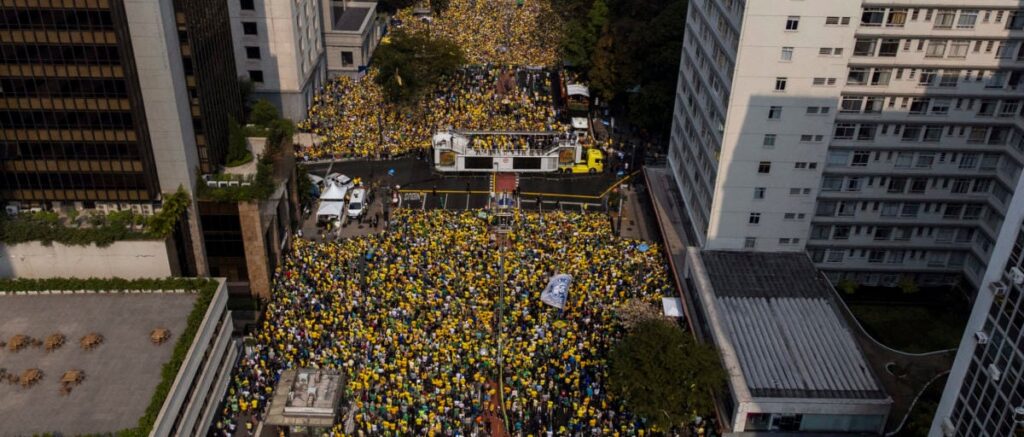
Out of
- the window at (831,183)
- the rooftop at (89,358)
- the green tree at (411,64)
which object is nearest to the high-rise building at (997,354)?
the window at (831,183)

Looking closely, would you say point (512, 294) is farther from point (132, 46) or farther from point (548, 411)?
point (132, 46)

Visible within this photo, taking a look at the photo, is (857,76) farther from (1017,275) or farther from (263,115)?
(263,115)

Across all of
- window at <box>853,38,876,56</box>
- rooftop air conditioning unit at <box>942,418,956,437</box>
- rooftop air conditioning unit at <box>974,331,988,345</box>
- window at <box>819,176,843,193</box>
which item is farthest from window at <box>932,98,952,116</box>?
rooftop air conditioning unit at <box>942,418,956,437</box>

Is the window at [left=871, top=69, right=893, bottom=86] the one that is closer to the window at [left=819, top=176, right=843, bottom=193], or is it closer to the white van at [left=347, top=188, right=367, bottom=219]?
the window at [left=819, top=176, right=843, bottom=193]

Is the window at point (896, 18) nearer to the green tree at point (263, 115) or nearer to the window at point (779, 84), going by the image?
the window at point (779, 84)

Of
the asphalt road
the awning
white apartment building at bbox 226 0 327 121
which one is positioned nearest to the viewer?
the awning

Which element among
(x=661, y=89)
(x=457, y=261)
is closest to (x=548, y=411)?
(x=457, y=261)
